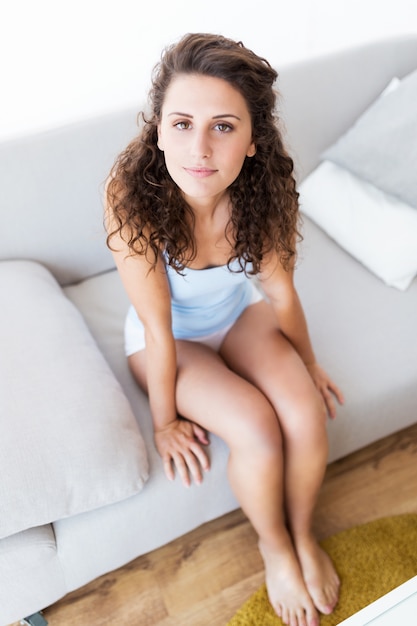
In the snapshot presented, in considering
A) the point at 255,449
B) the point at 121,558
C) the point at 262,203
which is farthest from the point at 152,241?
the point at 121,558

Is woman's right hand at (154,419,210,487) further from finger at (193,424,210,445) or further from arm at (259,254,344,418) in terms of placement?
arm at (259,254,344,418)

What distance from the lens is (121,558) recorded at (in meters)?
1.22

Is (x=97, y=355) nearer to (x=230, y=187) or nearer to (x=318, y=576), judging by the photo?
(x=230, y=187)

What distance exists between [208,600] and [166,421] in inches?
16.9

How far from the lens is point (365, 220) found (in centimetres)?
163

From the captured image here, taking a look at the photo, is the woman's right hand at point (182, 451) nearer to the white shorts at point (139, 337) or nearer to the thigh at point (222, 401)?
the thigh at point (222, 401)

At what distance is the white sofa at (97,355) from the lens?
3.59ft

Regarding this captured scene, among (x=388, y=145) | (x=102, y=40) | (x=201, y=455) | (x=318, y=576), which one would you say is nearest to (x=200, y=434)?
(x=201, y=455)

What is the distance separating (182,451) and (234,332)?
0.99 ft

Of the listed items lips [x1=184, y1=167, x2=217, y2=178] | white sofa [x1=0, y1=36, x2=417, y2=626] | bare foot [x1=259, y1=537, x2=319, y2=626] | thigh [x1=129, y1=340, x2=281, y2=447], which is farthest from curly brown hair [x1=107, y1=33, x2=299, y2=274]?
bare foot [x1=259, y1=537, x2=319, y2=626]

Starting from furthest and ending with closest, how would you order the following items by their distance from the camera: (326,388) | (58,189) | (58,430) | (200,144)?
(58,189) → (326,388) → (58,430) → (200,144)

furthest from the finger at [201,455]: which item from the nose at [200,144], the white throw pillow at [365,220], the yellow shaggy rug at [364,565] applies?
the white throw pillow at [365,220]

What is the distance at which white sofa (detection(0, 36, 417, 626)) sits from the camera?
109 centimetres

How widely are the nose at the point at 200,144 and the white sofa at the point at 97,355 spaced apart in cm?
51
